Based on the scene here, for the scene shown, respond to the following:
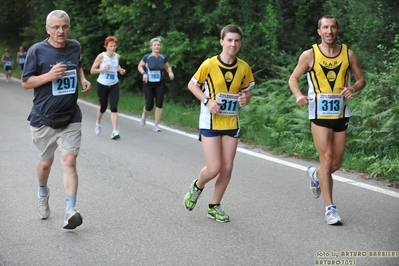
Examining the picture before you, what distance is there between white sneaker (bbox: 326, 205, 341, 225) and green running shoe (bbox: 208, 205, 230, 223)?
97 centimetres

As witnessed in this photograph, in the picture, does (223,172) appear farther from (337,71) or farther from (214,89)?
(337,71)

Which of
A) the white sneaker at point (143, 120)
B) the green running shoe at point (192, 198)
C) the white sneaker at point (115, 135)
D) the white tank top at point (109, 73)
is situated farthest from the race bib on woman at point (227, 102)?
the white sneaker at point (143, 120)

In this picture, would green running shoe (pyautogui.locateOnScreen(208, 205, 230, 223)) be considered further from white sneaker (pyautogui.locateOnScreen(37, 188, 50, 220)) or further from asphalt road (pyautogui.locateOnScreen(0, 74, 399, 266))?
white sneaker (pyautogui.locateOnScreen(37, 188, 50, 220))

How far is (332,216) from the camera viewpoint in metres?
7.03

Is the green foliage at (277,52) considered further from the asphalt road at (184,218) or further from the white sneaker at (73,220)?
the white sneaker at (73,220)

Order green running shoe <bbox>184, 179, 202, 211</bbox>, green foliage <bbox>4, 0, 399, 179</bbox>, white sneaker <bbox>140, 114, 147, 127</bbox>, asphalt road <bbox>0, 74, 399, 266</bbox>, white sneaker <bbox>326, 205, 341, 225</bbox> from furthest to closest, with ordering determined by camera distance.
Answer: white sneaker <bbox>140, 114, 147, 127</bbox>, green foliage <bbox>4, 0, 399, 179</bbox>, green running shoe <bbox>184, 179, 202, 211</bbox>, white sneaker <bbox>326, 205, 341, 225</bbox>, asphalt road <bbox>0, 74, 399, 266</bbox>

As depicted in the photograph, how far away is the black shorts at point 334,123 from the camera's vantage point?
23.8 feet

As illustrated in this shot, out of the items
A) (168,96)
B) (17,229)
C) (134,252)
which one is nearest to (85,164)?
(17,229)

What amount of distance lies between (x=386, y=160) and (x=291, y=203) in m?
2.38

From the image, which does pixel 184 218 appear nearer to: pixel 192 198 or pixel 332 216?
pixel 192 198

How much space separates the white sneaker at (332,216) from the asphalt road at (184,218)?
0.07 meters

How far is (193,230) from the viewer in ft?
22.8

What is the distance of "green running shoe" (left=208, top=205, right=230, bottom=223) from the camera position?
287 inches

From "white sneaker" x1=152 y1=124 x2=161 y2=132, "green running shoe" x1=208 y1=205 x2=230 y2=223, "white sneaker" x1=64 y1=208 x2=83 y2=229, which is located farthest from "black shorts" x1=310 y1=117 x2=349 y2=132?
"white sneaker" x1=152 y1=124 x2=161 y2=132
